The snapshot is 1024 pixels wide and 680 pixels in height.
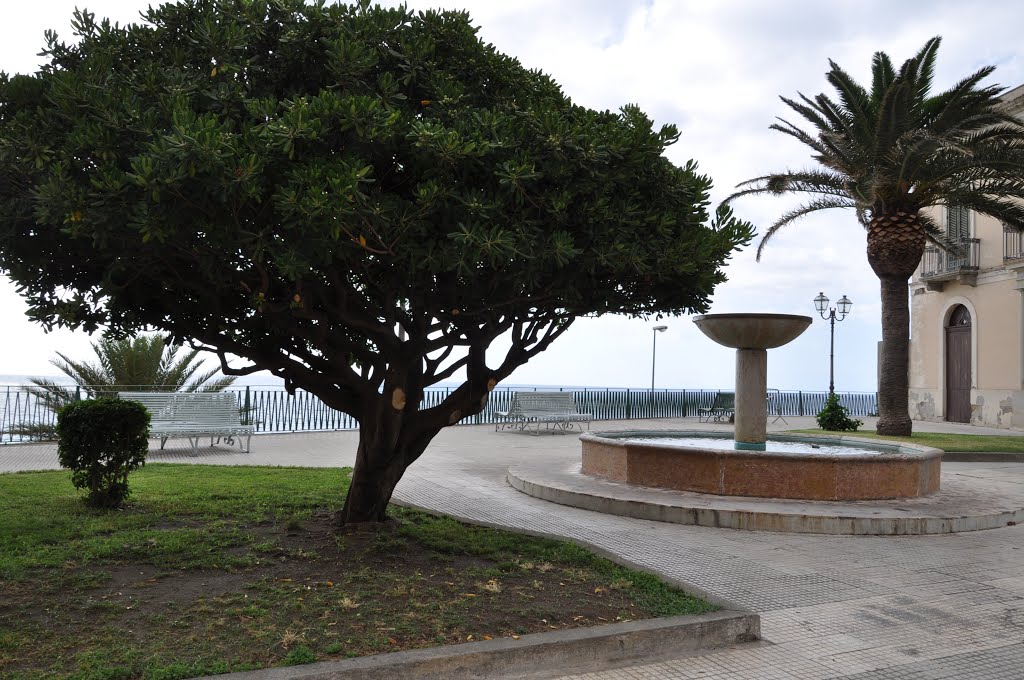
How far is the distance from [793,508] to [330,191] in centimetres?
564

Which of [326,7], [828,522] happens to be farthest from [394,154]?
[828,522]

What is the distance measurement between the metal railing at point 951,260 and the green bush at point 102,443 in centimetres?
2187

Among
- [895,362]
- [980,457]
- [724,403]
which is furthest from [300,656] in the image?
[724,403]

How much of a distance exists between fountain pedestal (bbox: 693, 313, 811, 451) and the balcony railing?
16.1 m

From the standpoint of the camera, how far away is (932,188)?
16.0 metres

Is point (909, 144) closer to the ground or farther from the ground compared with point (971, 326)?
farther from the ground

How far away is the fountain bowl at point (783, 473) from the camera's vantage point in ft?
26.2

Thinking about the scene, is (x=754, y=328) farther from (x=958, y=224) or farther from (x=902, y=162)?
(x=958, y=224)

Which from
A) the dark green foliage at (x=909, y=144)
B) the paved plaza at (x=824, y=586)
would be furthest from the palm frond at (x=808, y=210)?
the paved plaza at (x=824, y=586)

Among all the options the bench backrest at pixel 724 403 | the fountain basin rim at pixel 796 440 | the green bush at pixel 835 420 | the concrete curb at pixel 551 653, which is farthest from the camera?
the bench backrest at pixel 724 403

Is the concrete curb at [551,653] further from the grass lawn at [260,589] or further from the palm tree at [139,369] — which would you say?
the palm tree at [139,369]

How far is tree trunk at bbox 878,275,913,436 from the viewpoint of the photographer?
16078mm

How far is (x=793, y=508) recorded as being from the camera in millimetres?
7484

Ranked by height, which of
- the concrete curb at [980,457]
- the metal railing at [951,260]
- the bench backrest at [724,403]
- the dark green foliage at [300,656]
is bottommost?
the concrete curb at [980,457]
